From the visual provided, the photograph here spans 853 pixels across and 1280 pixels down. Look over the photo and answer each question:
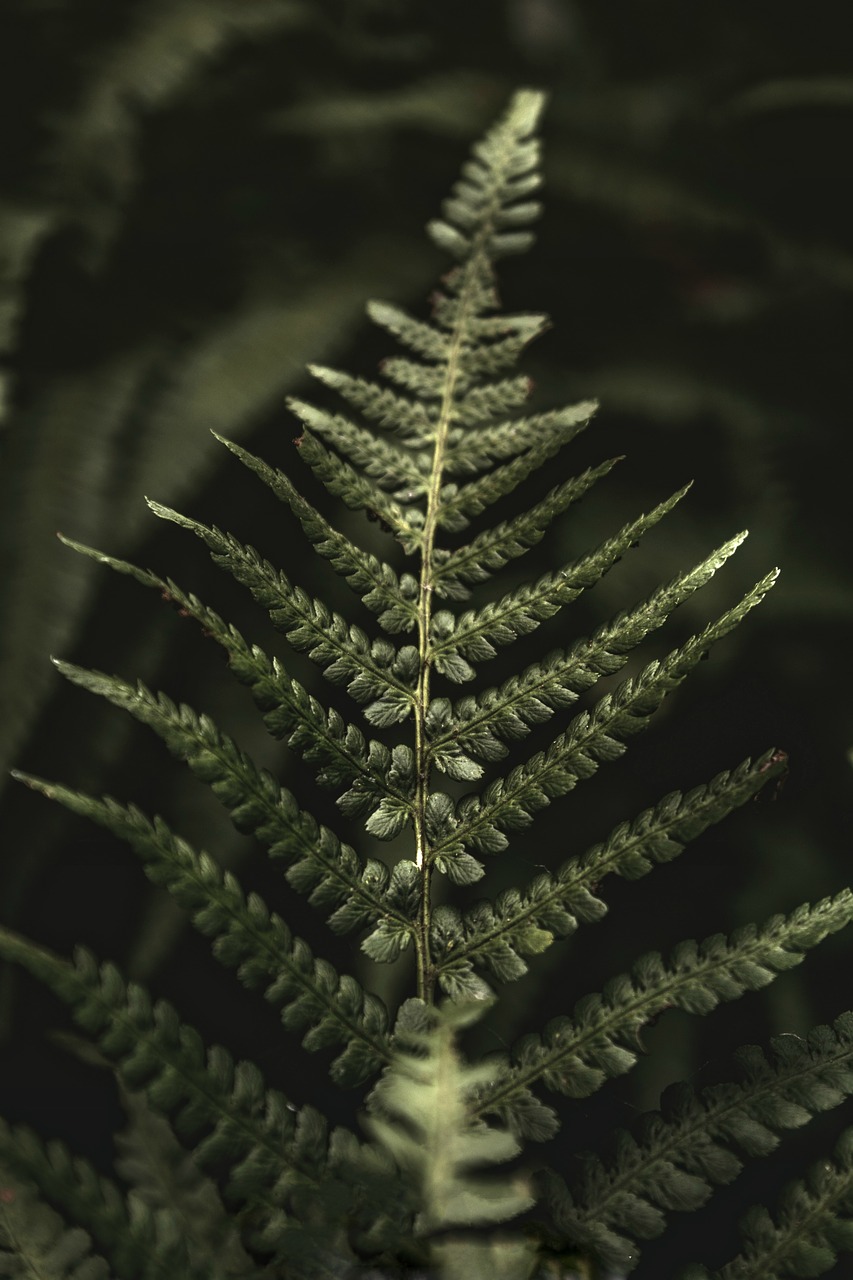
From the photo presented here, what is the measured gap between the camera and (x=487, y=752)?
41 cm

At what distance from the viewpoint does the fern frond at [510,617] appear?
391 millimetres

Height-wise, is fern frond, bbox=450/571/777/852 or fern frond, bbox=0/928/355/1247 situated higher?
fern frond, bbox=450/571/777/852

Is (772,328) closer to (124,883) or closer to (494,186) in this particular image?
(494,186)

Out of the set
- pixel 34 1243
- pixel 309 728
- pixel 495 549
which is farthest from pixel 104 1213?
pixel 495 549

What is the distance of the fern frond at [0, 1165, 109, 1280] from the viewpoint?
0.99 feet

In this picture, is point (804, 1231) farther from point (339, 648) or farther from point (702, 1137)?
point (339, 648)

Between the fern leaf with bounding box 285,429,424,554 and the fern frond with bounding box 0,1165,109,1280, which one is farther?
the fern leaf with bounding box 285,429,424,554

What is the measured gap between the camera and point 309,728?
0.37 m

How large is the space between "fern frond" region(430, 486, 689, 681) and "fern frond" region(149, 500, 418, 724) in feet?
0.05

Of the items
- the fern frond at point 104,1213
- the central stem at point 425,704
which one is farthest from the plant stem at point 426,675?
the fern frond at point 104,1213

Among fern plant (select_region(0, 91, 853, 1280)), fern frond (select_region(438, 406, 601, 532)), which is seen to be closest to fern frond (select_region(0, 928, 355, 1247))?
fern plant (select_region(0, 91, 853, 1280))

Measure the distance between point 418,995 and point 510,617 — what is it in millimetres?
141

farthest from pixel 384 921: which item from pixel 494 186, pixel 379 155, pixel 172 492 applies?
pixel 379 155

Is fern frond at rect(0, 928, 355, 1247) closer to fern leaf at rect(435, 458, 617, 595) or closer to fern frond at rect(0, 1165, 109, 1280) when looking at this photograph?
fern frond at rect(0, 1165, 109, 1280)
